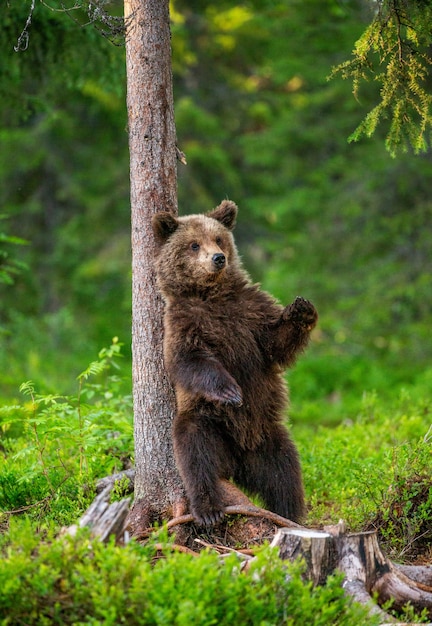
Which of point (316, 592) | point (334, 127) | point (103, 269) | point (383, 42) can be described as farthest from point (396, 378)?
point (316, 592)

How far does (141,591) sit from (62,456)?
315 cm

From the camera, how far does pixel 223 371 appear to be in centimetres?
540

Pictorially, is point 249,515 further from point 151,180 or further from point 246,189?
point 246,189

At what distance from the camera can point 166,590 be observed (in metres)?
3.70

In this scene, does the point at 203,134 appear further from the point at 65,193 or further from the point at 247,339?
the point at 247,339

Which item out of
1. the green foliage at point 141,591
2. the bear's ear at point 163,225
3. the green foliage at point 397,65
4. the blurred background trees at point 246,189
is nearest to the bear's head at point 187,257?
the bear's ear at point 163,225

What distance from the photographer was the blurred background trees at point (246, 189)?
12609 millimetres

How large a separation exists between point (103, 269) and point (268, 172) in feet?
14.1

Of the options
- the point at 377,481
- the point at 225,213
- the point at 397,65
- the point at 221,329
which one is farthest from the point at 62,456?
the point at 397,65

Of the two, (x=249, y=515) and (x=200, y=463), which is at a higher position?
(x=200, y=463)

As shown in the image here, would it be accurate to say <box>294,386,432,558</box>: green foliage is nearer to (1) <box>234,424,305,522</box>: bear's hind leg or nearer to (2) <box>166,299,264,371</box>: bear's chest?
(1) <box>234,424,305,522</box>: bear's hind leg

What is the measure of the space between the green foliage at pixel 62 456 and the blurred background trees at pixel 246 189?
137 inches

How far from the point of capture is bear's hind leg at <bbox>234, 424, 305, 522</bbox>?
222 inches

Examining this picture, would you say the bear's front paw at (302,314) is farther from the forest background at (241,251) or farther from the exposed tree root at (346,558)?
the exposed tree root at (346,558)
